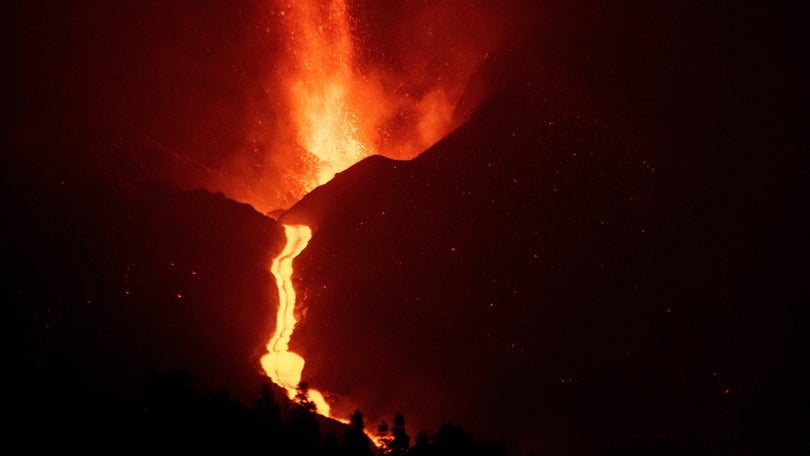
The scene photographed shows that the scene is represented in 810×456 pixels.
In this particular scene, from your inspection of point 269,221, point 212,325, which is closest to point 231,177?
point 269,221

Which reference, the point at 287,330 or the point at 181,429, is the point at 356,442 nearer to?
the point at 181,429

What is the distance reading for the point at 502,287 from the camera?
73.7ft

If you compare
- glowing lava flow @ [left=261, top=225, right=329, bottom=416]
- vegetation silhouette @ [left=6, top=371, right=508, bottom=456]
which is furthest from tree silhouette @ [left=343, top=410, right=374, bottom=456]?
glowing lava flow @ [left=261, top=225, right=329, bottom=416]

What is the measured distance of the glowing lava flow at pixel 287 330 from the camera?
19302 millimetres

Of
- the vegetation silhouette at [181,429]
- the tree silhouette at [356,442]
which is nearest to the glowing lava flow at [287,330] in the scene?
the tree silhouette at [356,442]

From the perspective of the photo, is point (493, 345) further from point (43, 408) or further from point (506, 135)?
point (43, 408)

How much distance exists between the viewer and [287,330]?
2188 cm

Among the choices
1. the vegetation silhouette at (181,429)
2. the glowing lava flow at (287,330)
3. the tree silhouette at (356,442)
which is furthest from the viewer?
the glowing lava flow at (287,330)

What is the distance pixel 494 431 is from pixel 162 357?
31.3ft

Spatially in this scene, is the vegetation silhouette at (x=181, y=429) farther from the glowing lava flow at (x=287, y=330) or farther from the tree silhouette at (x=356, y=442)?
the glowing lava flow at (x=287, y=330)

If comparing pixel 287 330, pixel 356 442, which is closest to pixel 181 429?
pixel 356 442

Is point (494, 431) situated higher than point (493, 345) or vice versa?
point (493, 345)

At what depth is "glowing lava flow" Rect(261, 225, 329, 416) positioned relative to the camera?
19.3 m

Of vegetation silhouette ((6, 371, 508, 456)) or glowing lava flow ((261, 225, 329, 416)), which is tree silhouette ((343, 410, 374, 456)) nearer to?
vegetation silhouette ((6, 371, 508, 456))
